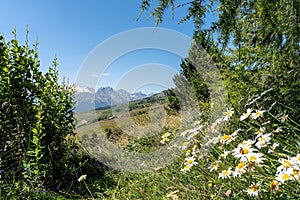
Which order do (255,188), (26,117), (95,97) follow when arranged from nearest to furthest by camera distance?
(255,188) → (26,117) → (95,97)

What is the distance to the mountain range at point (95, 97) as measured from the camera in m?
3.29

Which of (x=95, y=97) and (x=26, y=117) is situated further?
(x=95, y=97)

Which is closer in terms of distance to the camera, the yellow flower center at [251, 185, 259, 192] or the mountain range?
the yellow flower center at [251, 185, 259, 192]

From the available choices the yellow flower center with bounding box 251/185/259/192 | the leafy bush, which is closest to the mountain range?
the leafy bush

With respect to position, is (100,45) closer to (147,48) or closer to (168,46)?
(147,48)

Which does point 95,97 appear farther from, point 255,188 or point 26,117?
point 255,188

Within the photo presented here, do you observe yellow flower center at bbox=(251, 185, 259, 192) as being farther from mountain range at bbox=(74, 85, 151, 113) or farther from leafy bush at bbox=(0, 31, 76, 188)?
mountain range at bbox=(74, 85, 151, 113)

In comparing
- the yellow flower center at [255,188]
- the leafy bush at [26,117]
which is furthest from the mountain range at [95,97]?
the yellow flower center at [255,188]

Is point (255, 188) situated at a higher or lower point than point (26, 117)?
lower

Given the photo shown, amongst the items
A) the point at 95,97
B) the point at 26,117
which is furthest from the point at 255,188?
the point at 95,97

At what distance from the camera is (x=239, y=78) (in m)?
2.36

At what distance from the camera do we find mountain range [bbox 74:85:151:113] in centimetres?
329

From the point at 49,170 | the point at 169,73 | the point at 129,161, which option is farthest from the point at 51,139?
the point at 169,73

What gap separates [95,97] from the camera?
3.40 metres
